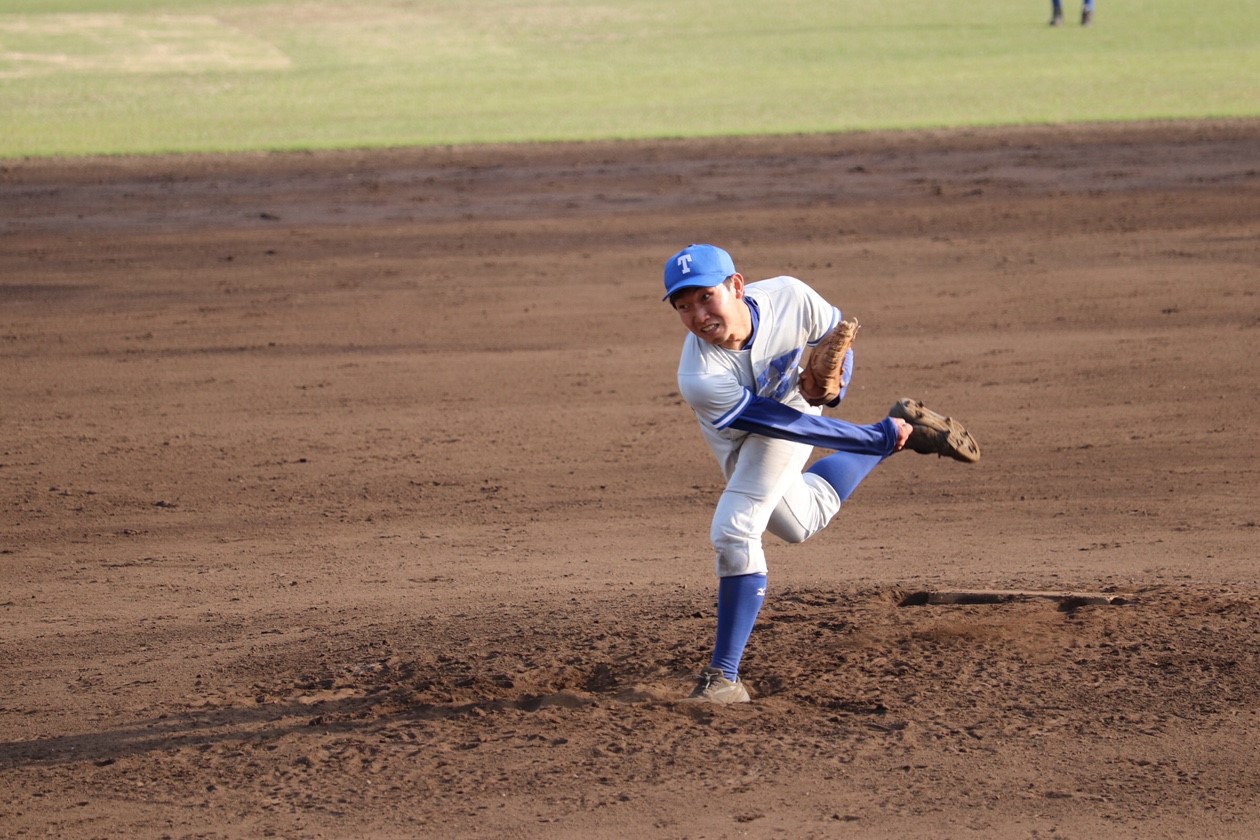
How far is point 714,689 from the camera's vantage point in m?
5.67

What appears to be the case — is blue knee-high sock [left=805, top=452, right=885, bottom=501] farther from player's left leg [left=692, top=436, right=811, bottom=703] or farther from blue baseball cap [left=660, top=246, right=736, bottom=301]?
blue baseball cap [left=660, top=246, right=736, bottom=301]

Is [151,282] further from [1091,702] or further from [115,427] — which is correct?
[1091,702]

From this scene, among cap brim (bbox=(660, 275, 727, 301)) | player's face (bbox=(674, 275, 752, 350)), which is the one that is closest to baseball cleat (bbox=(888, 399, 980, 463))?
player's face (bbox=(674, 275, 752, 350))

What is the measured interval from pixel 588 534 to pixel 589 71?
24.1 meters

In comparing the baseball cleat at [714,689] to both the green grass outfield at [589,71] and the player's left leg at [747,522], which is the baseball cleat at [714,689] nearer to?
the player's left leg at [747,522]

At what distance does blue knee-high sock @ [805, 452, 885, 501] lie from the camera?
5957mm

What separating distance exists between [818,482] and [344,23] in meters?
38.2

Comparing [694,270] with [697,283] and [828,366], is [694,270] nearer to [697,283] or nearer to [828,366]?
[697,283]

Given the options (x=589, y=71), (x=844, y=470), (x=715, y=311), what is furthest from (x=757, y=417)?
(x=589, y=71)

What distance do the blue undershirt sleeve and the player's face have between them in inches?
9.7

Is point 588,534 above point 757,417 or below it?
below

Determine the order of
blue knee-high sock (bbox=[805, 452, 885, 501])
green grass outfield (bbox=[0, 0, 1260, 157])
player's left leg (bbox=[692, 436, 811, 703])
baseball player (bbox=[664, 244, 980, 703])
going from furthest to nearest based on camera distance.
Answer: green grass outfield (bbox=[0, 0, 1260, 157]) < blue knee-high sock (bbox=[805, 452, 885, 501]) < player's left leg (bbox=[692, 436, 811, 703]) < baseball player (bbox=[664, 244, 980, 703])

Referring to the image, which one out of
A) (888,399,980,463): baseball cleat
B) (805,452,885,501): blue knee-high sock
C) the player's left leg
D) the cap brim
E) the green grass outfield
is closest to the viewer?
the cap brim

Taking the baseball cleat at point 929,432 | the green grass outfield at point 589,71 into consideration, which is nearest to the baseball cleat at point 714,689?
the baseball cleat at point 929,432
